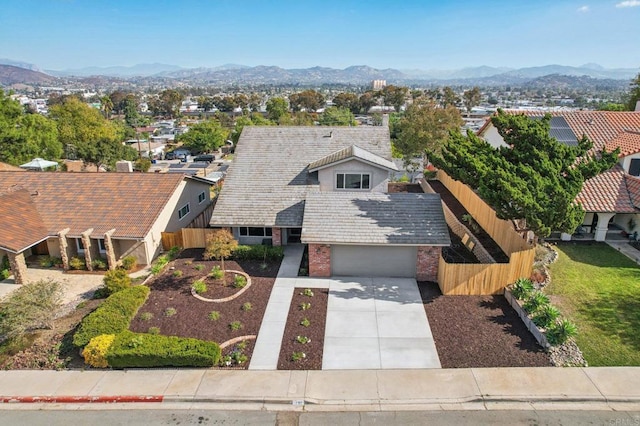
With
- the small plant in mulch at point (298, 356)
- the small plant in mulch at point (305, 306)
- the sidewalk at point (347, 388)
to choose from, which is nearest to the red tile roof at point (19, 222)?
the sidewalk at point (347, 388)

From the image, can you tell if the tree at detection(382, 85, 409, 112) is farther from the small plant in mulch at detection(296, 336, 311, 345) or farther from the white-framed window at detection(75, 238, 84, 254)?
the small plant in mulch at detection(296, 336, 311, 345)

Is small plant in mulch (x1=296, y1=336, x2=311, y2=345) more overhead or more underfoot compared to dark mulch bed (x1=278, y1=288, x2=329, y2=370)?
more overhead

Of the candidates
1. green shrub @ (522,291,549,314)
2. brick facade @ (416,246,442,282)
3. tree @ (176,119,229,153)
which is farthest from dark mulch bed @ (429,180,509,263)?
tree @ (176,119,229,153)

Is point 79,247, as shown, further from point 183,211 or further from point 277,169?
point 277,169

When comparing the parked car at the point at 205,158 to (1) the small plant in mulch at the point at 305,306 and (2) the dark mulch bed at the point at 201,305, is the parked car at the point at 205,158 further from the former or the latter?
(1) the small plant in mulch at the point at 305,306

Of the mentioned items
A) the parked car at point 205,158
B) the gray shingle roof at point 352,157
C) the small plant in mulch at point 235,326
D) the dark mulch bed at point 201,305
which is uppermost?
the gray shingle roof at point 352,157

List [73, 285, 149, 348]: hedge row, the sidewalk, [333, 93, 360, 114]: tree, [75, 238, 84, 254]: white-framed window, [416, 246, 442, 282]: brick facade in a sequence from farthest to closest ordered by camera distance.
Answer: [333, 93, 360, 114]: tree
[75, 238, 84, 254]: white-framed window
[416, 246, 442, 282]: brick facade
[73, 285, 149, 348]: hedge row
the sidewalk

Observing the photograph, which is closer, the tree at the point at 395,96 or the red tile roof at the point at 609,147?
the red tile roof at the point at 609,147
